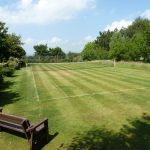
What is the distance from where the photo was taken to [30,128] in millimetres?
8945

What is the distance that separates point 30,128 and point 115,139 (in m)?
3.19

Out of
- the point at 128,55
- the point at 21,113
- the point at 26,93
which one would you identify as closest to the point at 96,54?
the point at 128,55

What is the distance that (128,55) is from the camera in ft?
209

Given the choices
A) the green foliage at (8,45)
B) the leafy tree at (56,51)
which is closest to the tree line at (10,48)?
the green foliage at (8,45)

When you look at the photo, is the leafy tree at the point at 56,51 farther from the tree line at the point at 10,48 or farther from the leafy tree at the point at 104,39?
the tree line at the point at 10,48

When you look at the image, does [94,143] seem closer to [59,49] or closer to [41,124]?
[41,124]

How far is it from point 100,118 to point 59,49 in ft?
380

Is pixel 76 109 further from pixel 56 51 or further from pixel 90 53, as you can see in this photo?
pixel 56 51

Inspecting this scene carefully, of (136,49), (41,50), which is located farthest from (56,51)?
(136,49)

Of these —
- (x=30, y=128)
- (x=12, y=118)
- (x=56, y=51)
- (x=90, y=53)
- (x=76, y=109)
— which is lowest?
(x=76, y=109)

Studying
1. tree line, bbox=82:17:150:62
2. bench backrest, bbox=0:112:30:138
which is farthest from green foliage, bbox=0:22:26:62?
bench backrest, bbox=0:112:30:138

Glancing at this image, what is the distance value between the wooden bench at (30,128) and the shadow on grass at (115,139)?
1.09 meters

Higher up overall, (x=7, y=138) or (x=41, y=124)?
(x=41, y=124)

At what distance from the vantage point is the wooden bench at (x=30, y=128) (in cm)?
902
